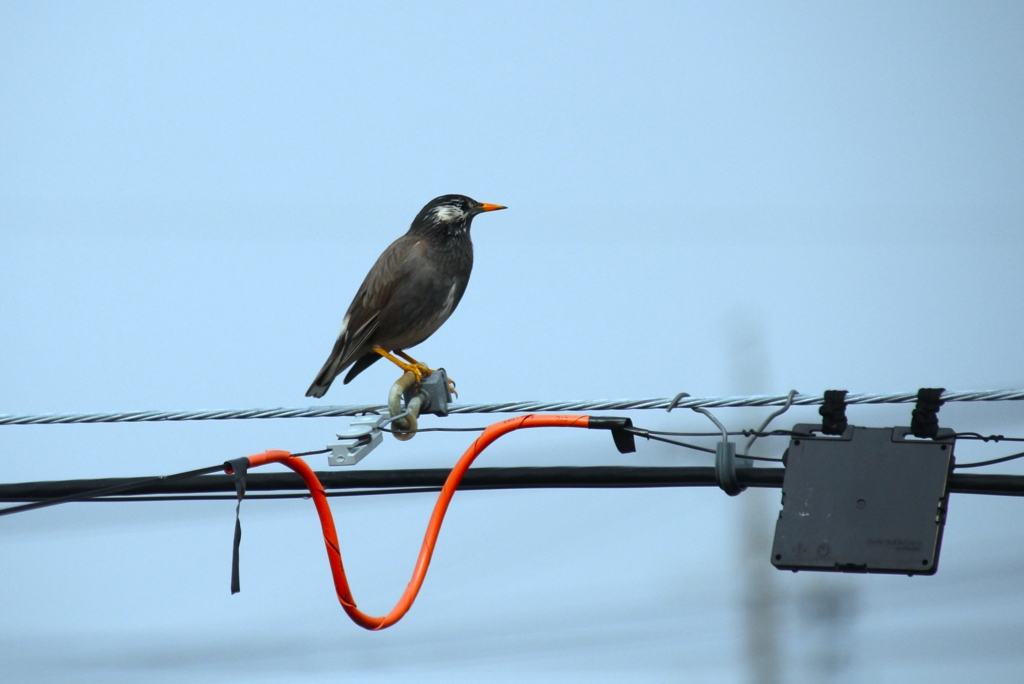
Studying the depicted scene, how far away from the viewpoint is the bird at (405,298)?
21.3ft

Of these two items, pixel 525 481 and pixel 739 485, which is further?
pixel 525 481

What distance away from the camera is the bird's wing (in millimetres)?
6461

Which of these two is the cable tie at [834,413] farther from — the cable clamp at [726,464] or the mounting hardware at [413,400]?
the mounting hardware at [413,400]

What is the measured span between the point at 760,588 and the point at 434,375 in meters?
6.84

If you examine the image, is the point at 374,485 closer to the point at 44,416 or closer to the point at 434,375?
the point at 434,375

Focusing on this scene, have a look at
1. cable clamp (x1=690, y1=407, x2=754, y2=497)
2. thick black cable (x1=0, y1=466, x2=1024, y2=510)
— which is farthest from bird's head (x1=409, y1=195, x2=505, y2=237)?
cable clamp (x1=690, y1=407, x2=754, y2=497)

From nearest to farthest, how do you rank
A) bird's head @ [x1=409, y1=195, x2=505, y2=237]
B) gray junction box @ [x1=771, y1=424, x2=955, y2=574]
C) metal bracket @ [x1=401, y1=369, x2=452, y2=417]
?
1. gray junction box @ [x1=771, y1=424, x2=955, y2=574]
2. metal bracket @ [x1=401, y1=369, x2=452, y2=417]
3. bird's head @ [x1=409, y1=195, x2=505, y2=237]

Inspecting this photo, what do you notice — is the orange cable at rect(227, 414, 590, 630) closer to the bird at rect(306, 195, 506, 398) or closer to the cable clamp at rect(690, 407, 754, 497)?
the cable clamp at rect(690, 407, 754, 497)

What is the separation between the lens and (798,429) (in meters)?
3.77

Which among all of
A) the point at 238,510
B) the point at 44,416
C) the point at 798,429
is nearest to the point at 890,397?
the point at 798,429

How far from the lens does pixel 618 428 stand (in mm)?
3959

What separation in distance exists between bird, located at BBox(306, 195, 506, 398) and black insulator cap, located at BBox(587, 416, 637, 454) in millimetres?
2460

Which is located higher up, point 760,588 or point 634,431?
point 634,431

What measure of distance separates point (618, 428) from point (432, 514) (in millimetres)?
707
